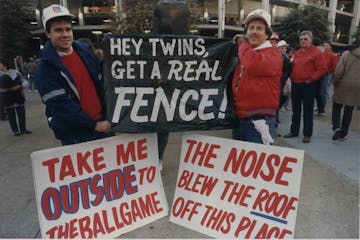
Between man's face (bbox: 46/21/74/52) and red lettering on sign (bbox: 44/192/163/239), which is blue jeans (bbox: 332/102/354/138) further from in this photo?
man's face (bbox: 46/21/74/52)

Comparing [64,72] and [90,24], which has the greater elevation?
[90,24]

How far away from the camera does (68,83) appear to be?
2.45m

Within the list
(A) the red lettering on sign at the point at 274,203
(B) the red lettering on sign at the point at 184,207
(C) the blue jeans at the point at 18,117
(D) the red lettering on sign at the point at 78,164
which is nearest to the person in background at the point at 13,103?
(C) the blue jeans at the point at 18,117

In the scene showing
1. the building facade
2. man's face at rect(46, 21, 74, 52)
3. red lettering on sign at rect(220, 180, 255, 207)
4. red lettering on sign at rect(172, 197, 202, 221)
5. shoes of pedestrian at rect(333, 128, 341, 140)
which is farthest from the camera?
the building facade

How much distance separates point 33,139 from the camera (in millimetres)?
5934

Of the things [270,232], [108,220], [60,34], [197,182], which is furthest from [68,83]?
[270,232]

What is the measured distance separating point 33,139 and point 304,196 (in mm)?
4946

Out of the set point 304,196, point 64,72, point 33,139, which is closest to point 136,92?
point 64,72

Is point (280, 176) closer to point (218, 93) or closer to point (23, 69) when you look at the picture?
point (218, 93)

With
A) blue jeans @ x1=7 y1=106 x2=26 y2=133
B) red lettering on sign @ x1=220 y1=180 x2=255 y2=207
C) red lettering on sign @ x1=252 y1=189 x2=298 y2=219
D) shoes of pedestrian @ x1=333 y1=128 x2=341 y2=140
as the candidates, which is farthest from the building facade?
red lettering on sign @ x1=252 y1=189 x2=298 y2=219

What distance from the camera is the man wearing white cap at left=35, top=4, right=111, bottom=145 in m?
2.38

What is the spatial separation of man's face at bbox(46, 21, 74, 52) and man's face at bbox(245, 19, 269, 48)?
147 centimetres

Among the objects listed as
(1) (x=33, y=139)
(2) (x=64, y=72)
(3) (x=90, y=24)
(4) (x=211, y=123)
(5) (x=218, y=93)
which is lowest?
(1) (x=33, y=139)

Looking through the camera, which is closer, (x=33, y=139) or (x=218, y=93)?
(x=218, y=93)
